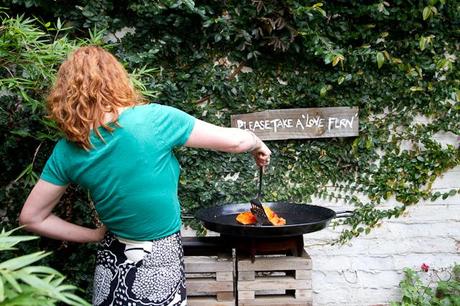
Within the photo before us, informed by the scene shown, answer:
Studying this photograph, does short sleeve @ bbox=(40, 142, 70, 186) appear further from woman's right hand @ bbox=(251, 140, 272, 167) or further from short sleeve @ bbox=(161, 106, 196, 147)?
woman's right hand @ bbox=(251, 140, 272, 167)

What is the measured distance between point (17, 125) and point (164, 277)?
1586 mm

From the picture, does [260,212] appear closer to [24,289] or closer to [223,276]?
[223,276]

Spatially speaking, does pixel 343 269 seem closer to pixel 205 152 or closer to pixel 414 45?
pixel 205 152

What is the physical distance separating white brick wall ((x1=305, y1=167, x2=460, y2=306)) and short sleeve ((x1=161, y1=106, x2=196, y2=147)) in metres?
Answer: 2.13

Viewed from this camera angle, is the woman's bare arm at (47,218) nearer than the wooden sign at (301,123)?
Yes

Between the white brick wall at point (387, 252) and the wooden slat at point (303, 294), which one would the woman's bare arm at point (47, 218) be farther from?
the white brick wall at point (387, 252)

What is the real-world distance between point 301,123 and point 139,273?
6.20ft

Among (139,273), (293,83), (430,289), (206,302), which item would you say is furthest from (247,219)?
(430,289)

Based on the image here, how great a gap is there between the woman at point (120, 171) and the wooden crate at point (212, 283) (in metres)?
0.63

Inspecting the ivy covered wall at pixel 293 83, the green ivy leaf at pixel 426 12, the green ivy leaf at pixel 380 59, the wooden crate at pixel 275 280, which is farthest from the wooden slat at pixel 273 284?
the green ivy leaf at pixel 426 12

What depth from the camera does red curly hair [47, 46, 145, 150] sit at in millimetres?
1684

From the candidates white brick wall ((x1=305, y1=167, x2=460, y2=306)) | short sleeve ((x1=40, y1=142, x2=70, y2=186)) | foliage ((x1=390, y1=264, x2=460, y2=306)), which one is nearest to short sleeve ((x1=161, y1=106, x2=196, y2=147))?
short sleeve ((x1=40, y1=142, x2=70, y2=186))

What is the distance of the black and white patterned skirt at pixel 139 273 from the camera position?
1890 mm

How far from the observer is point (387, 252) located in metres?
3.67
